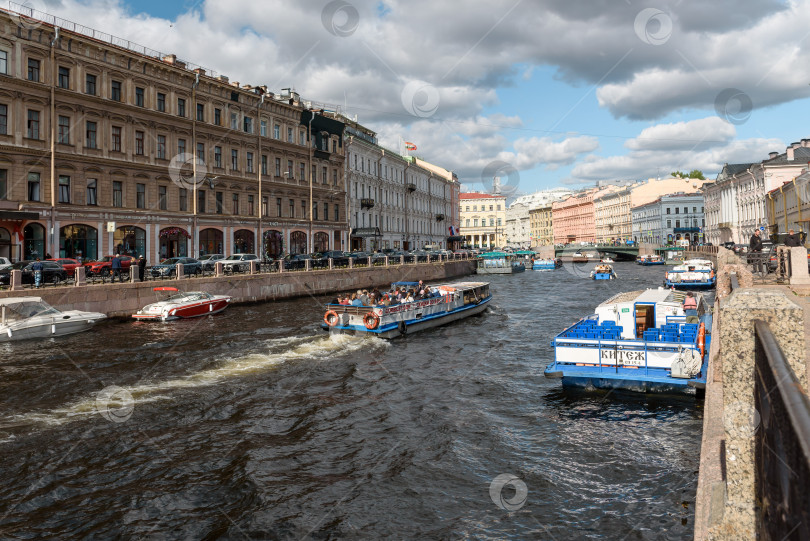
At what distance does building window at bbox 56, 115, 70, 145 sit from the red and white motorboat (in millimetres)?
A: 12551

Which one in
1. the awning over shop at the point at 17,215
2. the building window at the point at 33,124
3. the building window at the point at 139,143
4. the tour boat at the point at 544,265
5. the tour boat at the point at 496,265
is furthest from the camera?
the tour boat at the point at 544,265

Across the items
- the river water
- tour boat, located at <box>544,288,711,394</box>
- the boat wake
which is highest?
tour boat, located at <box>544,288,711,394</box>

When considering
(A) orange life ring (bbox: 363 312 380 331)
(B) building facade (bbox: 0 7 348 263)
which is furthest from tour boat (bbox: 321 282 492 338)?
(B) building facade (bbox: 0 7 348 263)

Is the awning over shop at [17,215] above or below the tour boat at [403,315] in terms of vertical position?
above

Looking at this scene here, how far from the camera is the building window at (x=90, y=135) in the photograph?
3297cm

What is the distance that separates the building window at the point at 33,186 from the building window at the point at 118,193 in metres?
4.60

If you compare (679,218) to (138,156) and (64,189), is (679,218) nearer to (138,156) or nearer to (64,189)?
(138,156)

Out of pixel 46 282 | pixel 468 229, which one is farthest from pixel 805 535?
pixel 468 229

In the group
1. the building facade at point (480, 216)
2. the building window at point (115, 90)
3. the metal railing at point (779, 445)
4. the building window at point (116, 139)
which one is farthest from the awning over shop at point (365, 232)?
the building facade at point (480, 216)

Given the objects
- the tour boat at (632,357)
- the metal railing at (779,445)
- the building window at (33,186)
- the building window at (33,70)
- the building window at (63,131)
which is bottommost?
the tour boat at (632,357)

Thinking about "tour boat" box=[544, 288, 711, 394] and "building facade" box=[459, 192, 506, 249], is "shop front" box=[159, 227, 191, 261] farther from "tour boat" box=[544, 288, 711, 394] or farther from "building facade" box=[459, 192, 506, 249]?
"building facade" box=[459, 192, 506, 249]

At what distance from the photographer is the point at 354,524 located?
25.2 ft

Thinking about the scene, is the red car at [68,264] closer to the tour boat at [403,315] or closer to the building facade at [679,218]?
the tour boat at [403,315]

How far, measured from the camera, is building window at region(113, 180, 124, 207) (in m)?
34.6
